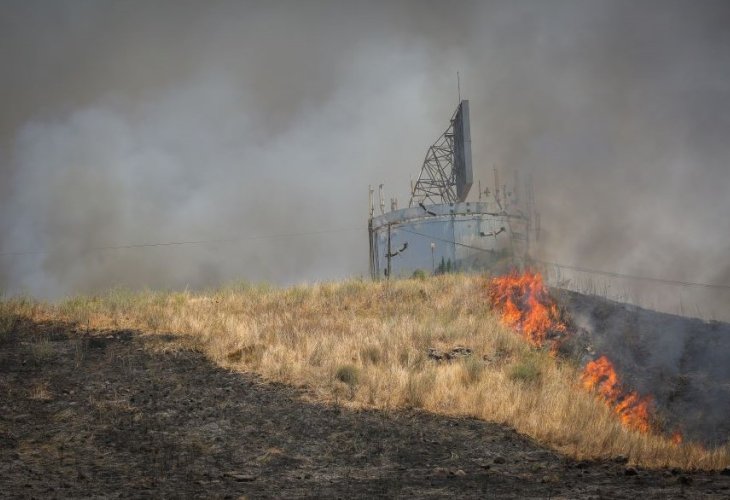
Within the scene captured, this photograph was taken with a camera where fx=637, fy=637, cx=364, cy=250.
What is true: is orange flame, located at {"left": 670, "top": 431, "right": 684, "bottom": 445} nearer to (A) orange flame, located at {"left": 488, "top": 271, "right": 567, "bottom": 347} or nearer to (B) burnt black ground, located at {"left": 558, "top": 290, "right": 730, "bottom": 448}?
(B) burnt black ground, located at {"left": 558, "top": 290, "right": 730, "bottom": 448}

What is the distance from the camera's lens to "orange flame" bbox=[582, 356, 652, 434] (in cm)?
1127

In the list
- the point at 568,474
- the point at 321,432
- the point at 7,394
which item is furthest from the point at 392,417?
the point at 7,394

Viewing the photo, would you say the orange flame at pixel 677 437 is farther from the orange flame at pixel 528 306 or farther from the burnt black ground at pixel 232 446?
the orange flame at pixel 528 306

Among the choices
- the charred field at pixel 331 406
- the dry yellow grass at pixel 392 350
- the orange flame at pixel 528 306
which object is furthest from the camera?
the orange flame at pixel 528 306

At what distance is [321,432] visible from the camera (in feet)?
29.4

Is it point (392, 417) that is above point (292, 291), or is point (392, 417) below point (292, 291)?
below

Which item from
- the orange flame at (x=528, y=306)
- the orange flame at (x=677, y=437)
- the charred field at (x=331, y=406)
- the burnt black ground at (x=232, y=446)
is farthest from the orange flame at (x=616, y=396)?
the burnt black ground at (x=232, y=446)

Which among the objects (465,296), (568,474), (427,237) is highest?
(427,237)

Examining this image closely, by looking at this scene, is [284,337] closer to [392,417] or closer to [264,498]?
[392,417]

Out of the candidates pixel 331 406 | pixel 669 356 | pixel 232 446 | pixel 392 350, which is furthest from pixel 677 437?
pixel 232 446

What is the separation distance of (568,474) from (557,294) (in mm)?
10939

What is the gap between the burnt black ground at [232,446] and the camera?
21.9 ft

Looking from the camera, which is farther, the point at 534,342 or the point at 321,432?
the point at 534,342

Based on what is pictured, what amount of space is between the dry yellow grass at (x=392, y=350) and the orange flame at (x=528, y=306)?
1.72 feet
